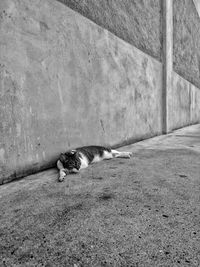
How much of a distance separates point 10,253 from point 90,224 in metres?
0.43

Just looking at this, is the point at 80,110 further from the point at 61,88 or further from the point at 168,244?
the point at 168,244

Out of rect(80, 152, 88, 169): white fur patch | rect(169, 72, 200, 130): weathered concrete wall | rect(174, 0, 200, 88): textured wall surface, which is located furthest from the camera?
rect(174, 0, 200, 88): textured wall surface

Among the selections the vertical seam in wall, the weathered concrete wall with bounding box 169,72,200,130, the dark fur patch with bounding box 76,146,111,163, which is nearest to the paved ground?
the dark fur patch with bounding box 76,146,111,163

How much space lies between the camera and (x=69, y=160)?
2262mm

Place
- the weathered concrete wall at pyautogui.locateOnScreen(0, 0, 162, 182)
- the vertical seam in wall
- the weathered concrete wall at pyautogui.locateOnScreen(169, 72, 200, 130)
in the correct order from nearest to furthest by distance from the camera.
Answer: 1. the weathered concrete wall at pyautogui.locateOnScreen(0, 0, 162, 182)
2. the vertical seam in wall
3. the weathered concrete wall at pyautogui.locateOnScreen(169, 72, 200, 130)

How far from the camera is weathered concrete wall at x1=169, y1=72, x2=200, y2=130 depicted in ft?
21.7

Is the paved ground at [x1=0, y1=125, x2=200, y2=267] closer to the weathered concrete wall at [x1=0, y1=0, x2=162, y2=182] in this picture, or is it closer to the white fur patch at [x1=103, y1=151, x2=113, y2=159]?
the weathered concrete wall at [x1=0, y1=0, x2=162, y2=182]

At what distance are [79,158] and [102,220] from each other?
4.12ft

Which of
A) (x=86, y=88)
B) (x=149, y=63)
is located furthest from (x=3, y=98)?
(x=149, y=63)

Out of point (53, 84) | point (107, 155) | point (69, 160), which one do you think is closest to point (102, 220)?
point (69, 160)

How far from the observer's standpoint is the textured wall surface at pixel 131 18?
305cm

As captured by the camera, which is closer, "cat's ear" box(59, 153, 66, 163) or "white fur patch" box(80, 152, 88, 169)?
"cat's ear" box(59, 153, 66, 163)

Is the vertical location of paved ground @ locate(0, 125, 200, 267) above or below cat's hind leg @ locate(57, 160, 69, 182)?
below

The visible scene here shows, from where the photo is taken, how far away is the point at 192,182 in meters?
1.79
